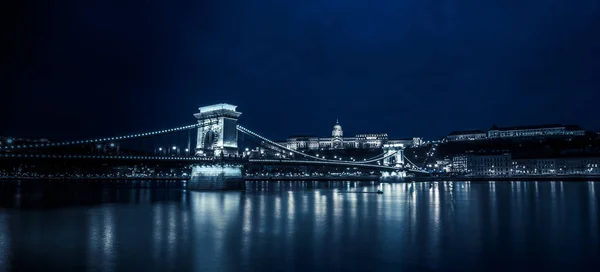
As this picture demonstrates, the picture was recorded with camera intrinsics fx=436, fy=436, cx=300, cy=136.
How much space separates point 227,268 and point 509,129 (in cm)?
13670

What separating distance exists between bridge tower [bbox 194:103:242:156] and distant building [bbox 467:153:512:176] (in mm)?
71914

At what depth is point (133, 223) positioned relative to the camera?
15.6 metres

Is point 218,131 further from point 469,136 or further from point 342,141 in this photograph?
point 342,141

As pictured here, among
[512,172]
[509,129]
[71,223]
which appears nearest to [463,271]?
[71,223]

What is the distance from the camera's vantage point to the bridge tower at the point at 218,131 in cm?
3581

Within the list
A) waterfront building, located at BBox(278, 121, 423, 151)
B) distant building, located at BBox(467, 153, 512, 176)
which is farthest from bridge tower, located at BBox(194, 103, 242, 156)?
waterfront building, located at BBox(278, 121, 423, 151)

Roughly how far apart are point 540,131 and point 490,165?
40.4 meters

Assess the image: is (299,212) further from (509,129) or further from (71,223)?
(509,129)

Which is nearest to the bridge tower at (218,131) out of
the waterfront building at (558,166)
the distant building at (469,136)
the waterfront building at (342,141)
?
the waterfront building at (558,166)

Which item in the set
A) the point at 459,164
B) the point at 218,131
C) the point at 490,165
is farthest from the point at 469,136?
the point at 218,131

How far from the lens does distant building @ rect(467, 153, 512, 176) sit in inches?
3602

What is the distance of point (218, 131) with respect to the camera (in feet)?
119

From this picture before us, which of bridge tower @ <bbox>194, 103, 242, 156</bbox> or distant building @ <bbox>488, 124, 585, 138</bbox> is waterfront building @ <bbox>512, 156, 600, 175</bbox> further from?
bridge tower @ <bbox>194, 103, 242, 156</bbox>

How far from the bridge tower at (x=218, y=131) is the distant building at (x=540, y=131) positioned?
109 metres
